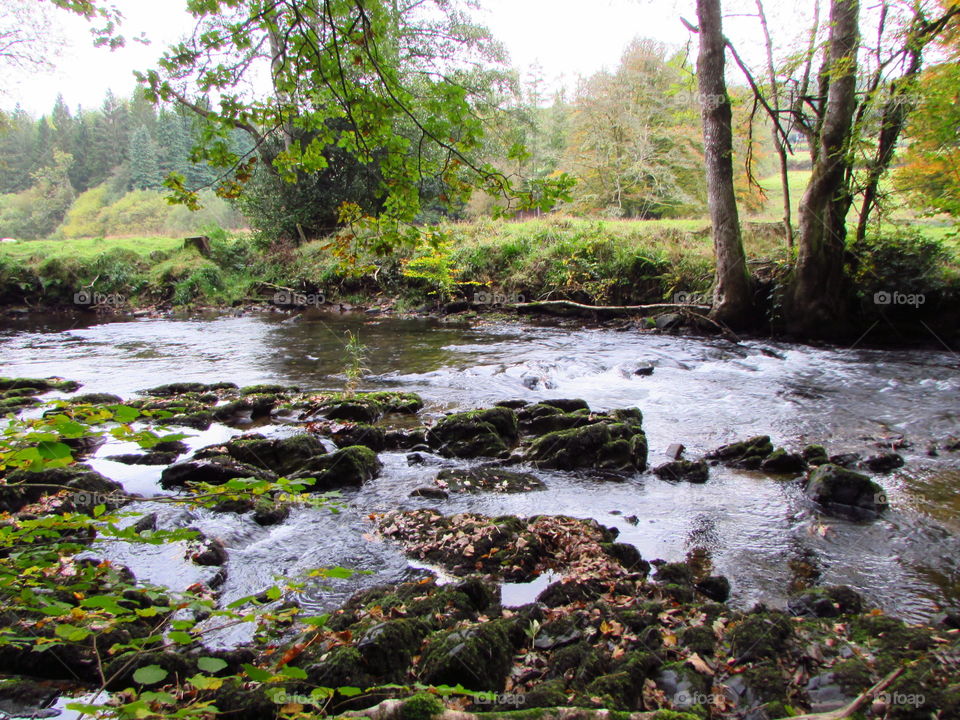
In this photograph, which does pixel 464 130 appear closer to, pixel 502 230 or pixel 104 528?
pixel 104 528

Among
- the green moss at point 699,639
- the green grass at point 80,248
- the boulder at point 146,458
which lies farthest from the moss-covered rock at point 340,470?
the green grass at point 80,248

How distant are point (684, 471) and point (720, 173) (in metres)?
8.86

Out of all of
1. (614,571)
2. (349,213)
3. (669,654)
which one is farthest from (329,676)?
(349,213)

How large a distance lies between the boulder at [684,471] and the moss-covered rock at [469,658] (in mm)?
3464

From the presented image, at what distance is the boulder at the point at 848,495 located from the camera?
5.05 m

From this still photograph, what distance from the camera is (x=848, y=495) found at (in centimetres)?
514

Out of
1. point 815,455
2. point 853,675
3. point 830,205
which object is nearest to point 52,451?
point 853,675

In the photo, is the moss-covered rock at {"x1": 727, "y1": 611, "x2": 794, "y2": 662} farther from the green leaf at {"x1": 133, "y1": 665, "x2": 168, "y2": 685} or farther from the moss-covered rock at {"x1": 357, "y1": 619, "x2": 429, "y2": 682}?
the green leaf at {"x1": 133, "y1": 665, "x2": 168, "y2": 685}

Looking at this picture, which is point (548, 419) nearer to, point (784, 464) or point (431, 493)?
point (431, 493)

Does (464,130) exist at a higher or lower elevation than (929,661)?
higher

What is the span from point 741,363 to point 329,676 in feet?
33.8

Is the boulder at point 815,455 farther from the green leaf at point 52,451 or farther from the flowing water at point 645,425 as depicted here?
the green leaf at point 52,451

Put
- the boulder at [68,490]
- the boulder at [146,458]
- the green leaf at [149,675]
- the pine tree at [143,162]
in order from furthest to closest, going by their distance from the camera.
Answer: the pine tree at [143,162], the boulder at [146,458], the boulder at [68,490], the green leaf at [149,675]

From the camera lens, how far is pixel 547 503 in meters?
5.50
